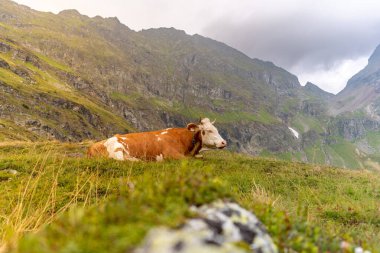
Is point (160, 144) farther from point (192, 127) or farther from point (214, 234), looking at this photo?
point (214, 234)

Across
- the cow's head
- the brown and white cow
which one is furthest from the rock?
the cow's head

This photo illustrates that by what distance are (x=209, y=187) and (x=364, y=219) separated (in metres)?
7.71

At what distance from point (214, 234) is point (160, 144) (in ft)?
54.2

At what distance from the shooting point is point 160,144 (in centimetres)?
1891

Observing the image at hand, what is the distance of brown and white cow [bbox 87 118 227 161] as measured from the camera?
1808 cm

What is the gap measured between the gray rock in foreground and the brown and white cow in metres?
15.0

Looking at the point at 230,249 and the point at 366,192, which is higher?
the point at 230,249

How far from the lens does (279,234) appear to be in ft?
11.2

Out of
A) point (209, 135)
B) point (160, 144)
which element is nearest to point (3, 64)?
point (209, 135)

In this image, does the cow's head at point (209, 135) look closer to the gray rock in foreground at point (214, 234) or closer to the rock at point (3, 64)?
the gray rock in foreground at point (214, 234)

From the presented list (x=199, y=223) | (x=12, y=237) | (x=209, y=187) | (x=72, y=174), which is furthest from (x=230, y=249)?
(x=72, y=174)

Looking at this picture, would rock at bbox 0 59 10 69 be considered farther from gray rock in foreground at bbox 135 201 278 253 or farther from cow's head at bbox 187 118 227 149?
gray rock in foreground at bbox 135 201 278 253

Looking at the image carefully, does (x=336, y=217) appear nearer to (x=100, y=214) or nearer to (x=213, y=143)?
(x=100, y=214)

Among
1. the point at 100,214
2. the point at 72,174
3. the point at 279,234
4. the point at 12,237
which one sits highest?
the point at 100,214
